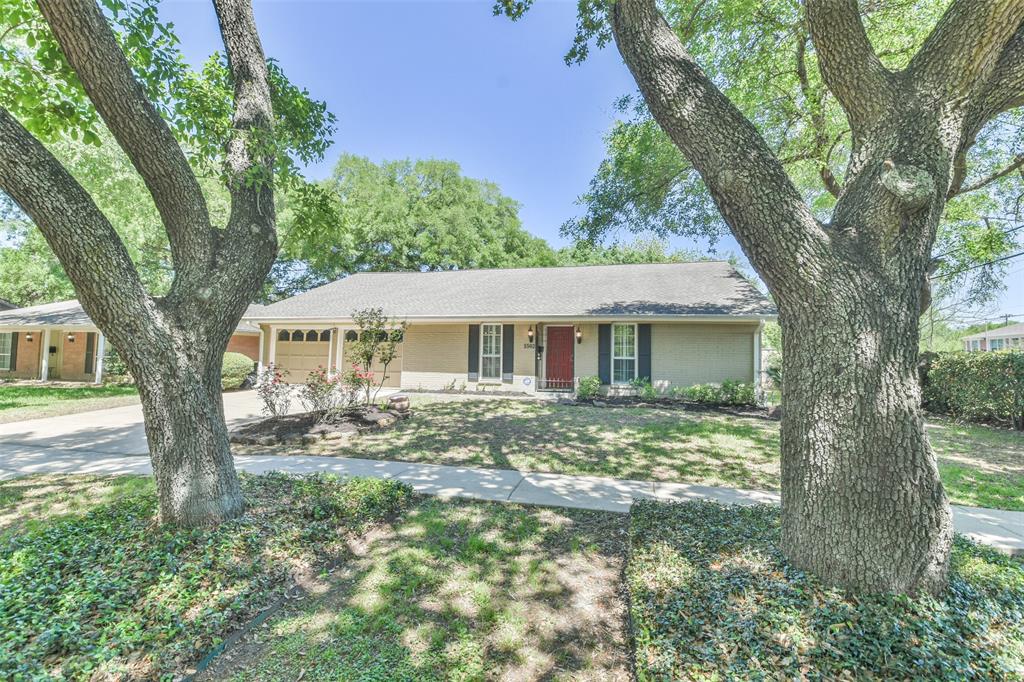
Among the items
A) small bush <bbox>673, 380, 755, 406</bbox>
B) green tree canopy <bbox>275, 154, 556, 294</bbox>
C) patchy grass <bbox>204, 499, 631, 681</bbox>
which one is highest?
green tree canopy <bbox>275, 154, 556, 294</bbox>

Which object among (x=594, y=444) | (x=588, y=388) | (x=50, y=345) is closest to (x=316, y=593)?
(x=594, y=444)

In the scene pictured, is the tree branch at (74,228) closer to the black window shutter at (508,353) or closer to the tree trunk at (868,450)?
the tree trunk at (868,450)

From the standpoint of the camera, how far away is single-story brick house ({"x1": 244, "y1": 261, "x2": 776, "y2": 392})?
1228 cm

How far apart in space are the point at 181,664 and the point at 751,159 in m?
Answer: 4.43

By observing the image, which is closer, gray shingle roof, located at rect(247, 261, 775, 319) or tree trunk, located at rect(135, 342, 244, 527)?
tree trunk, located at rect(135, 342, 244, 527)

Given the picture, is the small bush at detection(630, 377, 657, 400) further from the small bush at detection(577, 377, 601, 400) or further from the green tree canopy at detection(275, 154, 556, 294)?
the green tree canopy at detection(275, 154, 556, 294)

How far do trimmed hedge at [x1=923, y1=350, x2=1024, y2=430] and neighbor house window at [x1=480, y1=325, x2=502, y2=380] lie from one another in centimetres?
1169

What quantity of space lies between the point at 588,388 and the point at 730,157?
1007 centimetres

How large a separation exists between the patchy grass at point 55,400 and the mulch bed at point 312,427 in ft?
20.6

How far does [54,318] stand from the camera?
1697 cm

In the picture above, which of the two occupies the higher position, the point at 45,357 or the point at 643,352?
the point at 643,352

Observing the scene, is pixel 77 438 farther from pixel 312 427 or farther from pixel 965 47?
pixel 965 47

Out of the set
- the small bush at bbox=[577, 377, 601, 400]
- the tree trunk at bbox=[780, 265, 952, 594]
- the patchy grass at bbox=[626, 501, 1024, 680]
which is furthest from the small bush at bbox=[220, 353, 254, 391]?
the tree trunk at bbox=[780, 265, 952, 594]

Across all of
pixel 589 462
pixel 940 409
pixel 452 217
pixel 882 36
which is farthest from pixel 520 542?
pixel 452 217
